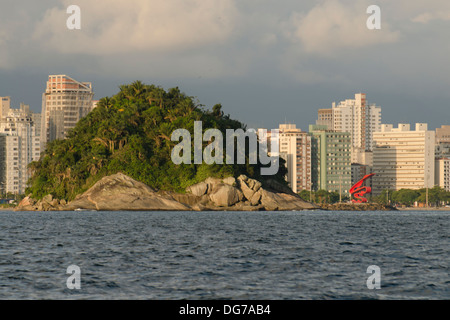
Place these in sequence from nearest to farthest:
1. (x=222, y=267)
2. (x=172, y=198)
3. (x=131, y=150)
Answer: (x=222, y=267), (x=172, y=198), (x=131, y=150)

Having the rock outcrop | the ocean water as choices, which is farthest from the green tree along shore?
the ocean water

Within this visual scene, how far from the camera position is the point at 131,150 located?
160m

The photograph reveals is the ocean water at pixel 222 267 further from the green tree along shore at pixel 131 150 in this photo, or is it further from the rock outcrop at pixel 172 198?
the green tree along shore at pixel 131 150

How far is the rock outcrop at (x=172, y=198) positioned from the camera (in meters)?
149

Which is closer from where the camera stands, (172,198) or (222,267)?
(222,267)

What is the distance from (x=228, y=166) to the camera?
520 feet

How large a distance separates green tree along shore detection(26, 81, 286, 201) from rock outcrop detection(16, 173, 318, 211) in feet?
7.42

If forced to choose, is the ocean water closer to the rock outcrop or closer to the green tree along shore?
the rock outcrop

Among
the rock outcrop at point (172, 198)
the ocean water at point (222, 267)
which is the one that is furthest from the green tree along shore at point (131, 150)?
the ocean water at point (222, 267)

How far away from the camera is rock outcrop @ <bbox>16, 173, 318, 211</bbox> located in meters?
149

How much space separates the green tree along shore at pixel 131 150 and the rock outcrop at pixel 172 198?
89.0 inches

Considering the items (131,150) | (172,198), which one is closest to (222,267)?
(172,198)

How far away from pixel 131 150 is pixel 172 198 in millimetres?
15514

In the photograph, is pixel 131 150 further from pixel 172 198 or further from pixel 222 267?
pixel 222 267
